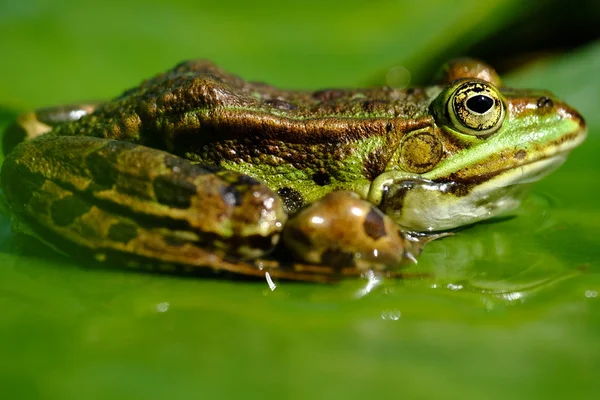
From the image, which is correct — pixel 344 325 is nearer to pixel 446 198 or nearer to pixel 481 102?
pixel 446 198

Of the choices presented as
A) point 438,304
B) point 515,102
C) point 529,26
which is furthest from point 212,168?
point 529,26

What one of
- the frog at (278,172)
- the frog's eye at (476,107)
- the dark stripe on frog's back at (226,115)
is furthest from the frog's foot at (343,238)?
the frog's eye at (476,107)

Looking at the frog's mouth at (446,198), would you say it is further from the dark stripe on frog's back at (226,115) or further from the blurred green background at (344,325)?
the dark stripe on frog's back at (226,115)

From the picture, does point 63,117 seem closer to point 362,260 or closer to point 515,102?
point 362,260

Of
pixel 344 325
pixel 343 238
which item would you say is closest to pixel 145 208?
pixel 343 238

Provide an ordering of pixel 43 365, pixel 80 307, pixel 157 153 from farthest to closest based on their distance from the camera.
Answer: pixel 157 153, pixel 80 307, pixel 43 365

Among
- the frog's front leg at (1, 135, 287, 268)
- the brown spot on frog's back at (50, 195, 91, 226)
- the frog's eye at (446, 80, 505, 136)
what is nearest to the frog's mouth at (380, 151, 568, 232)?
the frog's eye at (446, 80, 505, 136)
